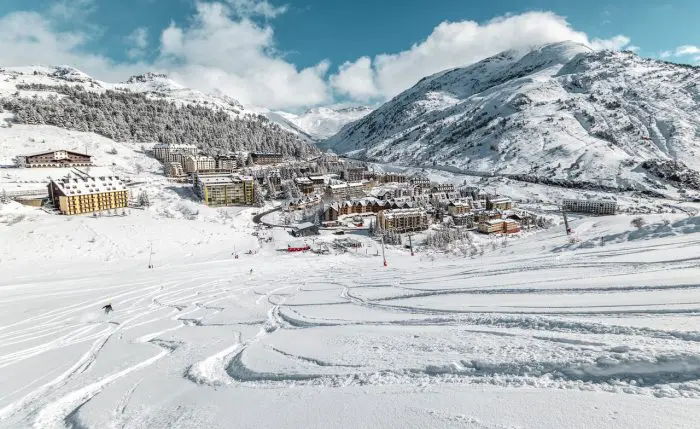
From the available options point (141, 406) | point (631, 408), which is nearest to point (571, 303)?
point (631, 408)

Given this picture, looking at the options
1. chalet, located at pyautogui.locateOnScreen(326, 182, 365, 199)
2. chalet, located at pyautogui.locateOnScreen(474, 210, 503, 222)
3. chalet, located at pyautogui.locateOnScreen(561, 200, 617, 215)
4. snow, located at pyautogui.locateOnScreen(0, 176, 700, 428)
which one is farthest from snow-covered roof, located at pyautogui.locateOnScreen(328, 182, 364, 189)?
snow, located at pyautogui.locateOnScreen(0, 176, 700, 428)

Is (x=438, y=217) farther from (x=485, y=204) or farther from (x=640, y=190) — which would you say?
(x=640, y=190)

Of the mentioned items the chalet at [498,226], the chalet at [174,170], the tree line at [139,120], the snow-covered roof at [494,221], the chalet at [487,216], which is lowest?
the chalet at [498,226]

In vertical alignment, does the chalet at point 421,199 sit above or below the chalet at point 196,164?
below

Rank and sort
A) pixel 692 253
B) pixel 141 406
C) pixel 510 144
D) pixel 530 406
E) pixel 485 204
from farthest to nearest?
pixel 510 144 < pixel 485 204 < pixel 692 253 < pixel 141 406 < pixel 530 406

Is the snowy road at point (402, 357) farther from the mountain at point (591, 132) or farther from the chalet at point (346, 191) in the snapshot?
the mountain at point (591, 132)

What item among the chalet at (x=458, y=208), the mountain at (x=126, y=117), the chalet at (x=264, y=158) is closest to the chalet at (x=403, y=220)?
the chalet at (x=458, y=208)
